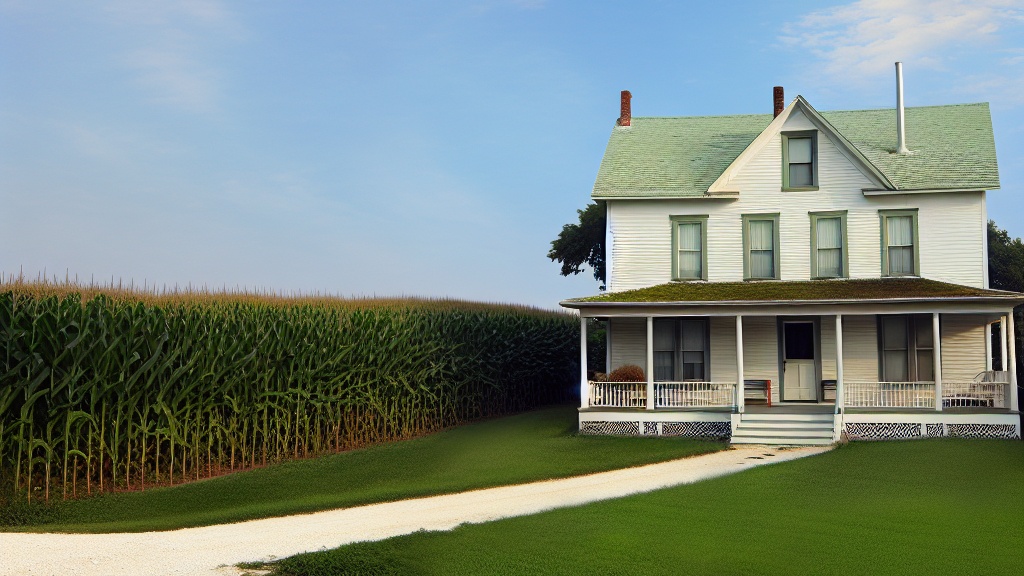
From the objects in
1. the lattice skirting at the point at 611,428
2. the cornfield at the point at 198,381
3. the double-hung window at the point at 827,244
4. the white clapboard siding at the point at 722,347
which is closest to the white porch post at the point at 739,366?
the white clapboard siding at the point at 722,347

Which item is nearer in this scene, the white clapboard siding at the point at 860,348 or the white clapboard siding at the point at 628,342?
the white clapboard siding at the point at 860,348

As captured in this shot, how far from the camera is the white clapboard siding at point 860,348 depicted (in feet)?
85.9

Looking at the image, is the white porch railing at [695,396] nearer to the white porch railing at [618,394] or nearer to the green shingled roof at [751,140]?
the white porch railing at [618,394]

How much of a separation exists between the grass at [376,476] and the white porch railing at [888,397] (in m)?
3.84

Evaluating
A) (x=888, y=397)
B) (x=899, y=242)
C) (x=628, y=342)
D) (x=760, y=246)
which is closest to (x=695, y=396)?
(x=628, y=342)

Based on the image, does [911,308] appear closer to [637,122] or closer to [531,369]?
Result: [637,122]

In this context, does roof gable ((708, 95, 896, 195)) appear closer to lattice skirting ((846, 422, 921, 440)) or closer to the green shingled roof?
the green shingled roof

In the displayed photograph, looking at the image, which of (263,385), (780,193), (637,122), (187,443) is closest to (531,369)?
(637,122)

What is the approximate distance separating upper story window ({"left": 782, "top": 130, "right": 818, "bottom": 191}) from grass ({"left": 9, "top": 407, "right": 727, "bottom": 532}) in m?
8.13

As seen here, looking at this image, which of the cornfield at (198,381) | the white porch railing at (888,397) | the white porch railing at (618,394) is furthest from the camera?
the white porch railing at (618,394)

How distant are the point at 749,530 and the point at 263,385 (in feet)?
39.6

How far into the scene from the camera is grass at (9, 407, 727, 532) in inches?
661

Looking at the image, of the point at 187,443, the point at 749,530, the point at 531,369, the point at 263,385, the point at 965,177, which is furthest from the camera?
the point at 531,369

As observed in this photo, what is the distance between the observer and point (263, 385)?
22.0 m
